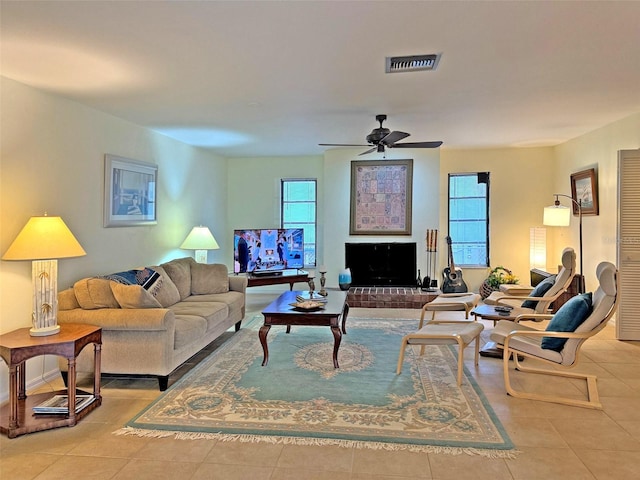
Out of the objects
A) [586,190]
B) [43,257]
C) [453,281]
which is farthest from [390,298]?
[43,257]

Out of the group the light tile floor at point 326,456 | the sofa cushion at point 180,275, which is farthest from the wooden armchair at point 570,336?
the sofa cushion at point 180,275

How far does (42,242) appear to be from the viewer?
3.11 metres

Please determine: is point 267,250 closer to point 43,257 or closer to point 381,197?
point 381,197

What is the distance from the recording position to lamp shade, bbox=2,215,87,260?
120 inches

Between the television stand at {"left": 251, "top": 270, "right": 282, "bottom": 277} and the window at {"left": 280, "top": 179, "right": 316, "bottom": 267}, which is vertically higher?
the window at {"left": 280, "top": 179, "right": 316, "bottom": 267}

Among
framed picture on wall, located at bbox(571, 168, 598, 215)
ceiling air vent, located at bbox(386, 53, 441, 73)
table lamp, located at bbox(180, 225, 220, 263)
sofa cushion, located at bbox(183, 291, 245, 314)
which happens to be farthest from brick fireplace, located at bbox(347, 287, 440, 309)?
ceiling air vent, located at bbox(386, 53, 441, 73)

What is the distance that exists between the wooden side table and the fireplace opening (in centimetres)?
468

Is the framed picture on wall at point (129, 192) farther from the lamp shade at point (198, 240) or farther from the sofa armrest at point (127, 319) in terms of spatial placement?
the sofa armrest at point (127, 319)

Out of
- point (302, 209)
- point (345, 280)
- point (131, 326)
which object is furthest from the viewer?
point (302, 209)

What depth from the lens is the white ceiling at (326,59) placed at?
7.72 feet

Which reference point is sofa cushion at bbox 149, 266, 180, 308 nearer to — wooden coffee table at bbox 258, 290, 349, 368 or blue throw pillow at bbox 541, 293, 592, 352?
wooden coffee table at bbox 258, 290, 349, 368

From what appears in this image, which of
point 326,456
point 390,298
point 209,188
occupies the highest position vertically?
point 209,188

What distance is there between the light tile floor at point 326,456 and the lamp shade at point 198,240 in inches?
125

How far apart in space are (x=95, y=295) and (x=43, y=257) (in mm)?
609
